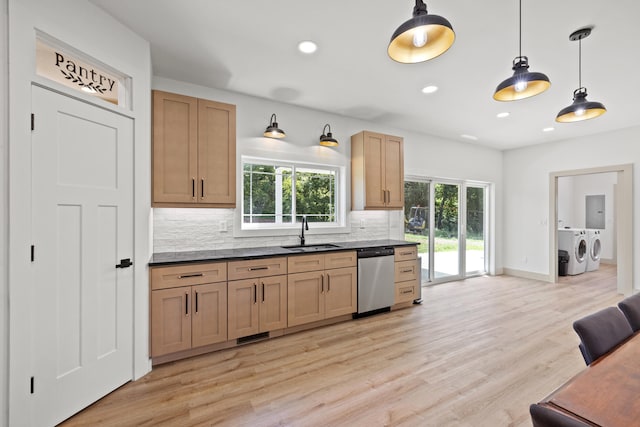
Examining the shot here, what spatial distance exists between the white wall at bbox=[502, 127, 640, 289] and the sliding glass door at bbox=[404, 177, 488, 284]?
57 cm

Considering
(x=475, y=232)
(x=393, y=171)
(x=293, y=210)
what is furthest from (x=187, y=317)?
(x=475, y=232)

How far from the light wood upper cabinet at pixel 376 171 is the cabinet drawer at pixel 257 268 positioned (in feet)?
5.18

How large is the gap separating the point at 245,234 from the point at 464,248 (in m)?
4.48

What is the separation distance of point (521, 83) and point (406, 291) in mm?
2967

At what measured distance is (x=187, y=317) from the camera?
2592 mm

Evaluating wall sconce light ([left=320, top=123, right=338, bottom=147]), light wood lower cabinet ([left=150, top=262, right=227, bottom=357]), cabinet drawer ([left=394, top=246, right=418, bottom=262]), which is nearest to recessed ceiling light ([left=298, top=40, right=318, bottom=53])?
wall sconce light ([left=320, top=123, right=338, bottom=147])

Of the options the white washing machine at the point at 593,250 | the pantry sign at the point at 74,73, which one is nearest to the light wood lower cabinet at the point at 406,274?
the pantry sign at the point at 74,73

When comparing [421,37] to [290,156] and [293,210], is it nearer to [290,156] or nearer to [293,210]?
[290,156]

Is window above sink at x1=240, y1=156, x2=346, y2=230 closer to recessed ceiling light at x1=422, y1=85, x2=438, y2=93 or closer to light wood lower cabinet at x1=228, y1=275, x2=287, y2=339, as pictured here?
light wood lower cabinet at x1=228, y1=275, x2=287, y2=339

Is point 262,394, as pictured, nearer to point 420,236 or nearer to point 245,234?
point 245,234

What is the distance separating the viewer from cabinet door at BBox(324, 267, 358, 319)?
11.1 ft

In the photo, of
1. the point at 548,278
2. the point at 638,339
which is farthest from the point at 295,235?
the point at 548,278

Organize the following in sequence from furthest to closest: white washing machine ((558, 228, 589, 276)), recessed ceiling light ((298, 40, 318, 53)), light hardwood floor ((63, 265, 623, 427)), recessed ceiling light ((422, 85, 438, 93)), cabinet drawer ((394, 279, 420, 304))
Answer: white washing machine ((558, 228, 589, 276))
cabinet drawer ((394, 279, 420, 304))
recessed ceiling light ((422, 85, 438, 93))
recessed ceiling light ((298, 40, 318, 53))
light hardwood floor ((63, 265, 623, 427))

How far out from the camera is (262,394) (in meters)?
2.16
